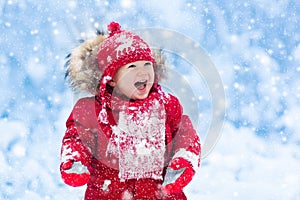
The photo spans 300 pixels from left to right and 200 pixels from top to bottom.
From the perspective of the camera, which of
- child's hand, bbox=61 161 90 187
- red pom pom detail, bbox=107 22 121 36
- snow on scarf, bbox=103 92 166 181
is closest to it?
child's hand, bbox=61 161 90 187

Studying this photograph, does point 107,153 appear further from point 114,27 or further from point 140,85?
point 114,27

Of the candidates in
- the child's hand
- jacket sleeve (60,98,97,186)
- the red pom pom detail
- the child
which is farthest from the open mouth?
the child's hand

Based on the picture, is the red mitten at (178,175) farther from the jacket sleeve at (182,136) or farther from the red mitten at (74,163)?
the red mitten at (74,163)

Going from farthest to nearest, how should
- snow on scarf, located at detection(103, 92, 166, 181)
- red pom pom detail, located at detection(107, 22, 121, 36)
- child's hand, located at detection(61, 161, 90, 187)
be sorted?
→ 1. red pom pom detail, located at detection(107, 22, 121, 36)
2. snow on scarf, located at detection(103, 92, 166, 181)
3. child's hand, located at detection(61, 161, 90, 187)

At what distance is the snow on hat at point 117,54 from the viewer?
2.02 metres

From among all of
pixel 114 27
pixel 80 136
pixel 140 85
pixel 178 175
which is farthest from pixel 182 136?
pixel 114 27

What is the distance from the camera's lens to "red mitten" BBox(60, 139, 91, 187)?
184 centimetres

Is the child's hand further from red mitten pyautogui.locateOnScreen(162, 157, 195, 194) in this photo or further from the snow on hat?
red mitten pyautogui.locateOnScreen(162, 157, 195, 194)

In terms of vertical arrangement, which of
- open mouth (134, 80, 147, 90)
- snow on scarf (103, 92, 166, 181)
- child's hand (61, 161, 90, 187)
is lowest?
child's hand (61, 161, 90, 187)

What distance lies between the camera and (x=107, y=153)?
1.97 meters

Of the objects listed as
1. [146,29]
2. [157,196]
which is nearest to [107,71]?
[146,29]

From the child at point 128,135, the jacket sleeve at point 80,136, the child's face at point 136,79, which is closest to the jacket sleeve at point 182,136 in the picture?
the child at point 128,135

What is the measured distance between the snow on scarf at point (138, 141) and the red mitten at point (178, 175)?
2.7 inches

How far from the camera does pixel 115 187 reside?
197cm
